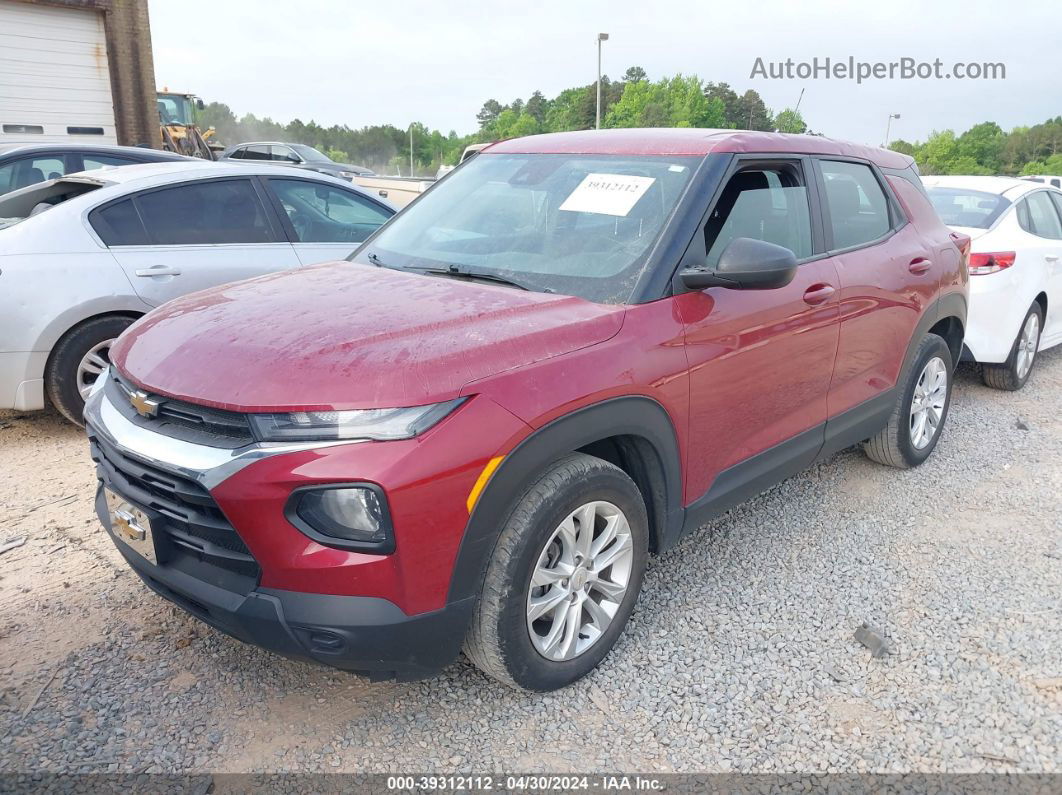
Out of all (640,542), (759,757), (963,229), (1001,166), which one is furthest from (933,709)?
(1001,166)

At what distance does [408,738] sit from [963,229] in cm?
572

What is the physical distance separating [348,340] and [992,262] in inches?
212

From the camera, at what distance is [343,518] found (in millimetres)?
2143

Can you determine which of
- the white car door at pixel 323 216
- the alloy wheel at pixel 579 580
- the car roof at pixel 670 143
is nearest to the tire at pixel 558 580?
the alloy wheel at pixel 579 580

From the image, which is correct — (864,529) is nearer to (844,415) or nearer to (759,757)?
(844,415)

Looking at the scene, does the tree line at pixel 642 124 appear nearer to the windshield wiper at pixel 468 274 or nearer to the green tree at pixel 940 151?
the green tree at pixel 940 151

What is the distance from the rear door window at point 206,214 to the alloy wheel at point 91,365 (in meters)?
0.75

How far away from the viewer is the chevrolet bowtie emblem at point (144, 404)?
94.0 inches

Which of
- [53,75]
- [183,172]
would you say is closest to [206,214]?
[183,172]

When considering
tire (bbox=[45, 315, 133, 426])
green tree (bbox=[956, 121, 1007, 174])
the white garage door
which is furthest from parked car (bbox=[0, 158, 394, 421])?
green tree (bbox=[956, 121, 1007, 174])

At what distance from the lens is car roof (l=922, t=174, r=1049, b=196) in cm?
654

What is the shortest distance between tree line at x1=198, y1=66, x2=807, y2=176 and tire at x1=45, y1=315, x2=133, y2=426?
45655 mm

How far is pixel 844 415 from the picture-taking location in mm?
3875

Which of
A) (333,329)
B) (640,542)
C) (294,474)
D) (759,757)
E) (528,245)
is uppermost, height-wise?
(528,245)
